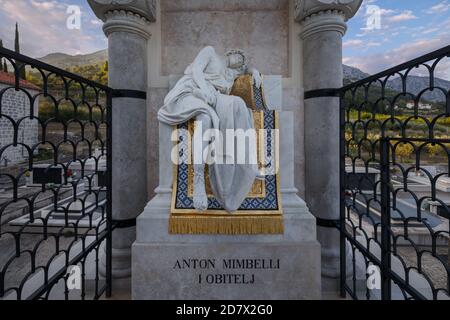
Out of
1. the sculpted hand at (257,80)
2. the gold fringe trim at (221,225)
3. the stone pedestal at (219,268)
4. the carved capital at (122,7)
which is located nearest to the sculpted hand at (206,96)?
the sculpted hand at (257,80)

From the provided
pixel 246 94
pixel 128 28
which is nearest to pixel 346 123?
pixel 246 94

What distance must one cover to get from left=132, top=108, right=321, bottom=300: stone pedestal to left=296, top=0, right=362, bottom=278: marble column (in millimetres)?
753

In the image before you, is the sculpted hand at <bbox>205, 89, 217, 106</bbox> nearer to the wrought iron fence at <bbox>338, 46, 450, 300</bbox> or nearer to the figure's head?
the figure's head

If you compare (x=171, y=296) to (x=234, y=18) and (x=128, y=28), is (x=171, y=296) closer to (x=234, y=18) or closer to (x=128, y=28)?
(x=128, y=28)

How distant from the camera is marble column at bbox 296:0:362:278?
2.48m

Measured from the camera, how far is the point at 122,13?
2.49m

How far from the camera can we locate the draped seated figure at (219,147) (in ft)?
6.16

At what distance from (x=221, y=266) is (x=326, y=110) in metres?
1.79

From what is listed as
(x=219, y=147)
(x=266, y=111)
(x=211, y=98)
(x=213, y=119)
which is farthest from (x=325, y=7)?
(x=219, y=147)

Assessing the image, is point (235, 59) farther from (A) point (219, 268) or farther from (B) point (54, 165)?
(A) point (219, 268)

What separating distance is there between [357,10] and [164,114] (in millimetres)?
2324

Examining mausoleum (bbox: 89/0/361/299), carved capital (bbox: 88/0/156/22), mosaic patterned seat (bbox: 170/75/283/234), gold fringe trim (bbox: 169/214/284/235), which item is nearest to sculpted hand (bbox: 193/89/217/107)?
mosaic patterned seat (bbox: 170/75/283/234)

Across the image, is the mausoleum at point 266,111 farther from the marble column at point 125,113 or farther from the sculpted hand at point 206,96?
the sculpted hand at point 206,96

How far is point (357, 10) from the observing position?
2621 mm
